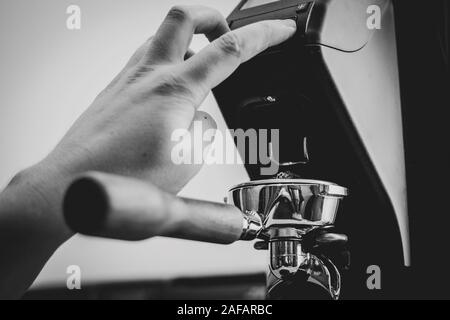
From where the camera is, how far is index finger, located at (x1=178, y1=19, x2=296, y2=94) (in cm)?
44

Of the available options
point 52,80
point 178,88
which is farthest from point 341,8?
point 52,80

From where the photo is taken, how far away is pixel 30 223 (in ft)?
1.39

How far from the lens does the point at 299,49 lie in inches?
19.8

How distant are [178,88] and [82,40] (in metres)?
0.56

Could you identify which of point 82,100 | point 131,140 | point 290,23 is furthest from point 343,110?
point 82,100

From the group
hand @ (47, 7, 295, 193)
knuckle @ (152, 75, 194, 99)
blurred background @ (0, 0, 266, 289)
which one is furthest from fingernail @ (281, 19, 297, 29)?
blurred background @ (0, 0, 266, 289)

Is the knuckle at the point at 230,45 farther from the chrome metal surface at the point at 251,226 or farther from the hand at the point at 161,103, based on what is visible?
the chrome metal surface at the point at 251,226

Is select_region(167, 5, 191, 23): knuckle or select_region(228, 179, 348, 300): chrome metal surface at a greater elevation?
select_region(167, 5, 191, 23): knuckle

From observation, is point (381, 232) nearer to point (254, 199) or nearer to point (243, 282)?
point (254, 199)

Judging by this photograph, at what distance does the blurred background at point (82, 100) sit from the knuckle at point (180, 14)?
459 mm

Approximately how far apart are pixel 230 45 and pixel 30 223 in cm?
22

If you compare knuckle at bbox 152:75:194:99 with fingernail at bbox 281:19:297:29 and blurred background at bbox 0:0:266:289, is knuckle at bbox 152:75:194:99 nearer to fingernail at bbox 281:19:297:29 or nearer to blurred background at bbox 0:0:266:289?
fingernail at bbox 281:19:297:29

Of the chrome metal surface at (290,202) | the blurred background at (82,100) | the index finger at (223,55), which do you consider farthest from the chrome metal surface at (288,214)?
the blurred background at (82,100)

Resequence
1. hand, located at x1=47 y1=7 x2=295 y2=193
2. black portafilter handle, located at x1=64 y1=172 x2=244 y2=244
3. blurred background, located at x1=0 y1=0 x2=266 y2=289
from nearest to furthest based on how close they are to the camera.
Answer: black portafilter handle, located at x1=64 y1=172 x2=244 y2=244 < hand, located at x1=47 y1=7 x2=295 y2=193 < blurred background, located at x1=0 y1=0 x2=266 y2=289
